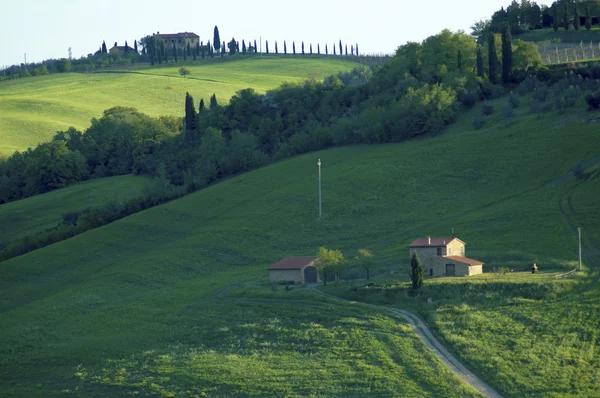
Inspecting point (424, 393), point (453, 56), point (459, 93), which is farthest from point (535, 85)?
point (424, 393)

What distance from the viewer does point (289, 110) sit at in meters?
143

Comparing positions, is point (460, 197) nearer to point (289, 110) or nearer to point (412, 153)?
point (412, 153)

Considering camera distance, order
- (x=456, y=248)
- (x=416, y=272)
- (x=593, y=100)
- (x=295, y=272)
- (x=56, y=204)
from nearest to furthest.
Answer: (x=416, y=272) → (x=456, y=248) → (x=295, y=272) → (x=593, y=100) → (x=56, y=204)

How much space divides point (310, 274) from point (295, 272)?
4.22 ft

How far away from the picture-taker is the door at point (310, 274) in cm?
7531

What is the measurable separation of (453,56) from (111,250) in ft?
181

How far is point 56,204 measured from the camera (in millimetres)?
125188

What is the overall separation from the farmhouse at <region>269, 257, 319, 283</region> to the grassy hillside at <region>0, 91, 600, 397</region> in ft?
4.52

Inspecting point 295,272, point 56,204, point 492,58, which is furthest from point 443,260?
point 56,204

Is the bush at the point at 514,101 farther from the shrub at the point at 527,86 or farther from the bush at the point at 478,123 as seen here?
the bush at the point at 478,123

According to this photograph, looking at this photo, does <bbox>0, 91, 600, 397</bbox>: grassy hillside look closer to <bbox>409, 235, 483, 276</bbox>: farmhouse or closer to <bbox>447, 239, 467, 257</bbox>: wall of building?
<bbox>447, 239, 467, 257</bbox>: wall of building

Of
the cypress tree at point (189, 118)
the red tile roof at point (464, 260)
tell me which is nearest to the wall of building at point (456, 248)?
the red tile roof at point (464, 260)

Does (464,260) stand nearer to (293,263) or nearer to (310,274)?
(310,274)

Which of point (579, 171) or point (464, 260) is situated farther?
point (579, 171)
